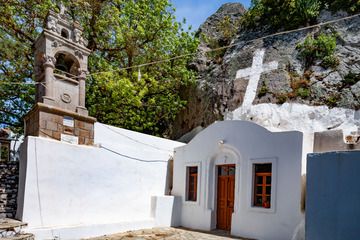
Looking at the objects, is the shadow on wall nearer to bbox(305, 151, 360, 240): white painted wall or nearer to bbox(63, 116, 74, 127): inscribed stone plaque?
bbox(63, 116, 74, 127): inscribed stone plaque

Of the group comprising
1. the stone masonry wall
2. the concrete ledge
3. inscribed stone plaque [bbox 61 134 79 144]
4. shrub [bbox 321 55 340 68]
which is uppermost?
shrub [bbox 321 55 340 68]

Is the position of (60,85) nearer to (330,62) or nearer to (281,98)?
(281,98)

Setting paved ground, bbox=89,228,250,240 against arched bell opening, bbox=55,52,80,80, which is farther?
arched bell opening, bbox=55,52,80,80

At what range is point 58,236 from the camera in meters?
7.71

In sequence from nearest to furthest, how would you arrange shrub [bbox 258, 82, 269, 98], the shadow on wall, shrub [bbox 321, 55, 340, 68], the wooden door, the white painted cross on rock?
the wooden door, the shadow on wall, shrub [bbox 321, 55, 340, 68], shrub [bbox 258, 82, 269, 98], the white painted cross on rock

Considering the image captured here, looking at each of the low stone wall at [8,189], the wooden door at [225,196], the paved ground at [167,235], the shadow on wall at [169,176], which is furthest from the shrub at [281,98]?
the low stone wall at [8,189]

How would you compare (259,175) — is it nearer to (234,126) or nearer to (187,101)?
(234,126)

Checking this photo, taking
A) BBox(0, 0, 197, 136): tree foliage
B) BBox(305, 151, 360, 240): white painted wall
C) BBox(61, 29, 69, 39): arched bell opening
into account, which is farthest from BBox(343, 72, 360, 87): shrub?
BBox(61, 29, 69, 39): arched bell opening

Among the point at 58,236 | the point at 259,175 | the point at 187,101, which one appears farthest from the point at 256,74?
the point at 58,236

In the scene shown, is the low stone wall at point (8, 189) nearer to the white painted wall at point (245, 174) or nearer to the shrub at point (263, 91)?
the white painted wall at point (245, 174)

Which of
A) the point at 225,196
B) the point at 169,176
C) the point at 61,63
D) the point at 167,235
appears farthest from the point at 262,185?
the point at 61,63

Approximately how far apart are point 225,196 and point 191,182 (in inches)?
65.0

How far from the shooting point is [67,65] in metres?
9.90

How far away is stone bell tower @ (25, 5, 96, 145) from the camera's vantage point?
27.8 feet
